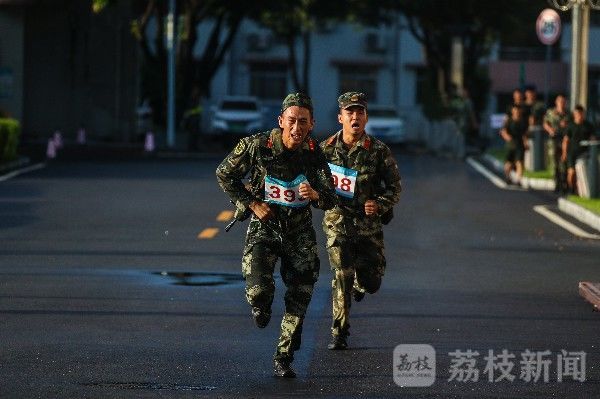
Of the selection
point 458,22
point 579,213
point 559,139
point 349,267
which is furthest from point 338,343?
point 458,22

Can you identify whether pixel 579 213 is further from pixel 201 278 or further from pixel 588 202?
pixel 201 278

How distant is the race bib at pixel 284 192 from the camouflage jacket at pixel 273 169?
25mm

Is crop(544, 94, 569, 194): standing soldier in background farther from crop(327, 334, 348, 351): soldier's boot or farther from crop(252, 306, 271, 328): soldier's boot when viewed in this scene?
crop(252, 306, 271, 328): soldier's boot

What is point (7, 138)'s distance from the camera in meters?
38.3

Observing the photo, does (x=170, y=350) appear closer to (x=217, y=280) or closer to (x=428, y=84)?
(x=217, y=280)

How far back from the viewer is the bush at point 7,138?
1497 inches

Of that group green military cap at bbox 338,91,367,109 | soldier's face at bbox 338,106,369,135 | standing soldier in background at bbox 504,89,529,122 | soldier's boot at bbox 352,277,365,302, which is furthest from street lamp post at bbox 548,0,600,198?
green military cap at bbox 338,91,367,109

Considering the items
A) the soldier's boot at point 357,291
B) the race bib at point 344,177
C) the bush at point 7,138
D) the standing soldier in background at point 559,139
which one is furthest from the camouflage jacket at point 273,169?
the bush at point 7,138

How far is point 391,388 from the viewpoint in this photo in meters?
10.4

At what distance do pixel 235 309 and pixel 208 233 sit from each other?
818 centimetres

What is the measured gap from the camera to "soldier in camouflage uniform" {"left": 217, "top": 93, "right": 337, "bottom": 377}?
10.8 meters

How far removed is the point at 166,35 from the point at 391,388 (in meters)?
48.4

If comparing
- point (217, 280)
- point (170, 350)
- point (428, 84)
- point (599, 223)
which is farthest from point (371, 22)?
point (170, 350)

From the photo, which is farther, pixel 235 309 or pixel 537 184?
pixel 537 184
